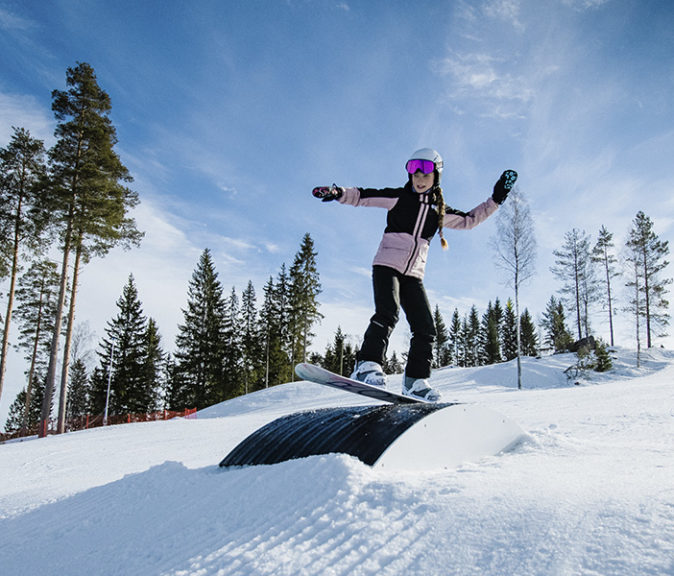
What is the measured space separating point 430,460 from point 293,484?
76 centimetres

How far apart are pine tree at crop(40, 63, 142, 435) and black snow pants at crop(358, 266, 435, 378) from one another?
14.7m

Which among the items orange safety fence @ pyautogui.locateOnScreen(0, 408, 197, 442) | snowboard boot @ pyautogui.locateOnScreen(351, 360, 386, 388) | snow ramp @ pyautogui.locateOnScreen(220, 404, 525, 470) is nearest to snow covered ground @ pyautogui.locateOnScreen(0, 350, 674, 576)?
snow ramp @ pyautogui.locateOnScreen(220, 404, 525, 470)

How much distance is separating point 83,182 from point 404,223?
15802 mm

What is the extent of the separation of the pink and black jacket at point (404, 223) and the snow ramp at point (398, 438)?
4.37 ft

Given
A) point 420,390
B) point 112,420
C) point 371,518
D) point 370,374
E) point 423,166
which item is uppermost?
point 423,166

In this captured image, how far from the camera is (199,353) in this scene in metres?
34.6

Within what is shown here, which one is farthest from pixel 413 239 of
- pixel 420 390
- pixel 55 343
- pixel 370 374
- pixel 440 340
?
pixel 440 340

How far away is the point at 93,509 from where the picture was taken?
8.33 ft

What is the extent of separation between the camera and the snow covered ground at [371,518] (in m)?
1.25

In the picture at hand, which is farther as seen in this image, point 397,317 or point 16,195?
point 16,195

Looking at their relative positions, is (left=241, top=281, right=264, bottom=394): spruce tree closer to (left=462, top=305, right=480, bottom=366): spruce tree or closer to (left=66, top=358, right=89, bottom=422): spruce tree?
(left=66, top=358, right=89, bottom=422): spruce tree

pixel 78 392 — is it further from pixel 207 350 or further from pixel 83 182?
pixel 83 182

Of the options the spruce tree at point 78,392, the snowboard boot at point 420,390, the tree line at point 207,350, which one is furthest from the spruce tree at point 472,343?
the snowboard boot at point 420,390

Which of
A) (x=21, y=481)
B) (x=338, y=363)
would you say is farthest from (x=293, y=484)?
(x=338, y=363)
